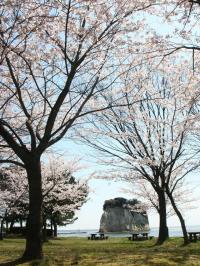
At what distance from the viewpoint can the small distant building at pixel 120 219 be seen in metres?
75.7

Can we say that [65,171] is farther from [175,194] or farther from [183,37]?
[183,37]

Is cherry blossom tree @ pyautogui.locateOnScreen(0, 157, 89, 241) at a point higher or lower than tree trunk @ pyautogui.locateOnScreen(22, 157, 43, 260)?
higher

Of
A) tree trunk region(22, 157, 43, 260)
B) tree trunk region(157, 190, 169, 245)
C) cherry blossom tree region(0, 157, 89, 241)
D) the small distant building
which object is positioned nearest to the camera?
tree trunk region(22, 157, 43, 260)

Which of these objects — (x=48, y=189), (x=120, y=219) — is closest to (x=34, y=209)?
(x=48, y=189)

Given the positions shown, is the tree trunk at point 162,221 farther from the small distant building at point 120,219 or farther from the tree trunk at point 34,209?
the small distant building at point 120,219

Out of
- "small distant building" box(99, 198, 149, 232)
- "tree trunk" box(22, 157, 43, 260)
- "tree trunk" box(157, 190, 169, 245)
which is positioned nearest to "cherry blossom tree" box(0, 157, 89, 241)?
"tree trunk" box(157, 190, 169, 245)

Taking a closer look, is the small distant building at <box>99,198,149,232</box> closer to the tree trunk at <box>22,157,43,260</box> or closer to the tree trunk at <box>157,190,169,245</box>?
the tree trunk at <box>157,190,169,245</box>

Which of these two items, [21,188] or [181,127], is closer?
[181,127]

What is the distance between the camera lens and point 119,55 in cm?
1584

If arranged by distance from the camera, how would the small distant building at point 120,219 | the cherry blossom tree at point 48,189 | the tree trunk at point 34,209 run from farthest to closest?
the small distant building at point 120,219 → the cherry blossom tree at point 48,189 → the tree trunk at point 34,209

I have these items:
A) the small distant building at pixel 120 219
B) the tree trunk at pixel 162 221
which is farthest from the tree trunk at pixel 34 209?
the small distant building at pixel 120 219

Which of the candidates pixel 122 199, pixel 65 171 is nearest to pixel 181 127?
pixel 65 171

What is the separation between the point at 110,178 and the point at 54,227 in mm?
23191

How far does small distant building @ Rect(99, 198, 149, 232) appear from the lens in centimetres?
7569
